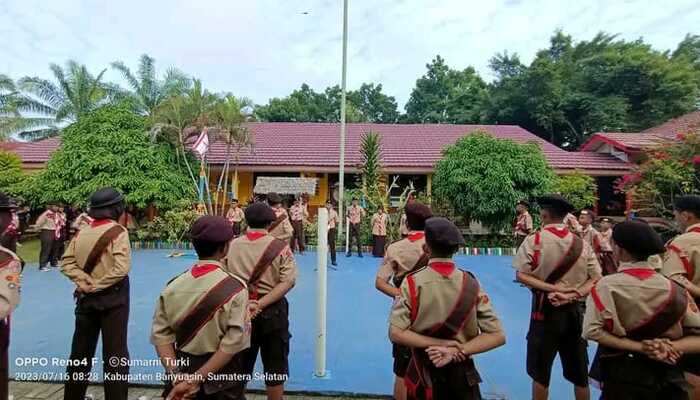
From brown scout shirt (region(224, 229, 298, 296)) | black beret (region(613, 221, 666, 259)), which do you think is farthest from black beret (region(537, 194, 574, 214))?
brown scout shirt (region(224, 229, 298, 296))

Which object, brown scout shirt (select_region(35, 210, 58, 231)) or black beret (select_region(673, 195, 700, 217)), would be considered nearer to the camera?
black beret (select_region(673, 195, 700, 217))

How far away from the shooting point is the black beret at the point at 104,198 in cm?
276

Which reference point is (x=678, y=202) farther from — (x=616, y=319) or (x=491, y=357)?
(x=491, y=357)

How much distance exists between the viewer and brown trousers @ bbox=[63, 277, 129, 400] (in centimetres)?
269

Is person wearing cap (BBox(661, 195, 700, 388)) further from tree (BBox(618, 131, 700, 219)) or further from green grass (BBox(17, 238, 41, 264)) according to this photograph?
green grass (BBox(17, 238, 41, 264))

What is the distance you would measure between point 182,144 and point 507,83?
699 inches

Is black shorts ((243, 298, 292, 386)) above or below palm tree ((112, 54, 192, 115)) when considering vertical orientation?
below

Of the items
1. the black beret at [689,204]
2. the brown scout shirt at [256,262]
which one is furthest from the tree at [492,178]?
the brown scout shirt at [256,262]

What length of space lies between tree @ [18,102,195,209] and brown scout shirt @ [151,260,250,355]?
960 centimetres

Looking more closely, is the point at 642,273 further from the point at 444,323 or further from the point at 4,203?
the point at 4,203

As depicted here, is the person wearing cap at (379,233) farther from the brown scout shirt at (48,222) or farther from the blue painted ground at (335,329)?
the brown scout shirt at (48,222)

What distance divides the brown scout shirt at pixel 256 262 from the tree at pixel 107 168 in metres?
8.84

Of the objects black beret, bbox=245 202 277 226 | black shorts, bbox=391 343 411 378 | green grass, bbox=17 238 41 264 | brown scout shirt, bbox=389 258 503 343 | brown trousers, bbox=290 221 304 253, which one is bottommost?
green grass, bbox=17 238 41 264

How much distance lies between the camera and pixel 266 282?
270 centimetres
